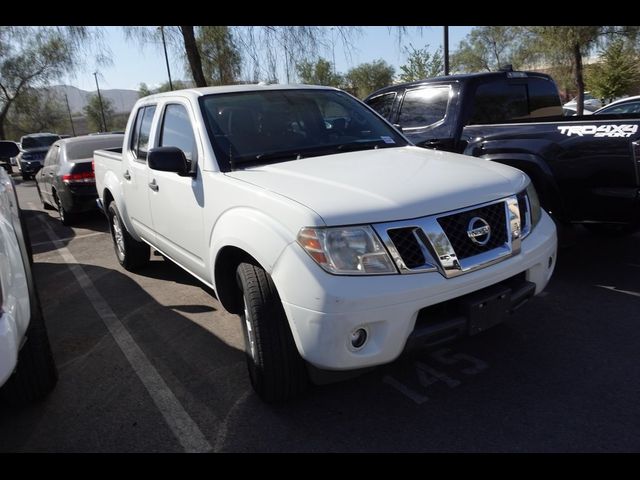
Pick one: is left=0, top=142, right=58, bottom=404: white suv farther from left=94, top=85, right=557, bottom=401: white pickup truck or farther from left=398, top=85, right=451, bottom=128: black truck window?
left=398, top=85, right=451, bottom=128: black truck window

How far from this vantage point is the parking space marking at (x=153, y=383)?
2.75 meters

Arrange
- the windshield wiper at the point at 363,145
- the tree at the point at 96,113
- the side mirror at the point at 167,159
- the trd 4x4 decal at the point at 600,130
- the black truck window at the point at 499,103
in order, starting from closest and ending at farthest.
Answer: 1. the side mirror at the point at 167,159
2. the windshield wiper at the point at 363,145
3. the trd 4x4 decal at the point at 600,130
4. the black truck window at the point at 499,103
5. the tree at the point at 96,113

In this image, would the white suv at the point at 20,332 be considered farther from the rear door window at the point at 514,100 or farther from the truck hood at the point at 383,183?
the rear door window at the point at 514,100

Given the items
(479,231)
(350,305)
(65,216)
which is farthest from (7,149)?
(479,231)

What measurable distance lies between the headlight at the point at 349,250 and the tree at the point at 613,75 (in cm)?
2267

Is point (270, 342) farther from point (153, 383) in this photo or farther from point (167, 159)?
point (167, 159)

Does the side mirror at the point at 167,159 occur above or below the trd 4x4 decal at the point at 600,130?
above

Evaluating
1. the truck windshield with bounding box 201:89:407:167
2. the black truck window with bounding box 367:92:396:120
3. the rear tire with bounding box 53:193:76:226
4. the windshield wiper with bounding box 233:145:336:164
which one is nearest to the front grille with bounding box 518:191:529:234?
the truck windshield with bounding box 201:89:407:167

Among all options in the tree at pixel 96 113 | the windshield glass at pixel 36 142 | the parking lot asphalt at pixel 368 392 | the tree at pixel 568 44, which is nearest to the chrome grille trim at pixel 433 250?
the parking lot asphalt at pixel 368 392

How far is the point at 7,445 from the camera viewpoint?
281 cm
